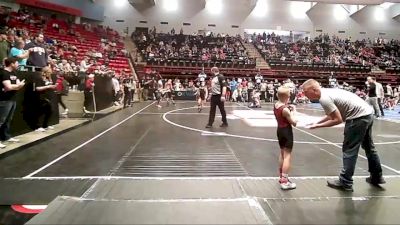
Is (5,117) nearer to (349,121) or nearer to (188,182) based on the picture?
(188,182)

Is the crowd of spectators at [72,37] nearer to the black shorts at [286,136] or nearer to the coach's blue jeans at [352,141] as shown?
the black shorts at [286,136]

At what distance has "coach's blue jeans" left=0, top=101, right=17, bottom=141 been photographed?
6.32 m

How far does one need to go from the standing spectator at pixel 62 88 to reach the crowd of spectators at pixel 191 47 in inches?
704

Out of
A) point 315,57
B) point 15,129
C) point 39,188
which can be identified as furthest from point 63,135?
point 315,57

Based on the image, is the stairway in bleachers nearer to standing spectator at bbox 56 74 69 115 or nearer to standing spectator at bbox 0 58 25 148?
standing spectator at bbox 56 74 69 115

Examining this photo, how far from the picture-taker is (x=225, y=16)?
35.6 meters


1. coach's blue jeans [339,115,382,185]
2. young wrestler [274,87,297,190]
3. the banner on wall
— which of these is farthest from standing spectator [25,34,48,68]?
the banner on wall

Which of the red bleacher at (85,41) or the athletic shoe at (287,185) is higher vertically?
the red bleacher at (85,41)

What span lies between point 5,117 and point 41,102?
178 centimetres

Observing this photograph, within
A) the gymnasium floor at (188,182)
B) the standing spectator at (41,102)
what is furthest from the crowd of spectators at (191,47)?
the gymnasium floor at (188,182)

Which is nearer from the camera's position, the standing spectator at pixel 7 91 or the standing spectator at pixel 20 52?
the standing spectator at pixel 7 91

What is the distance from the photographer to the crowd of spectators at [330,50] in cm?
3250

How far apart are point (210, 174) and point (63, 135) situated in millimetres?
4657

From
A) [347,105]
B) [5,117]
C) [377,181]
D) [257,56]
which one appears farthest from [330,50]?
[5,117]
